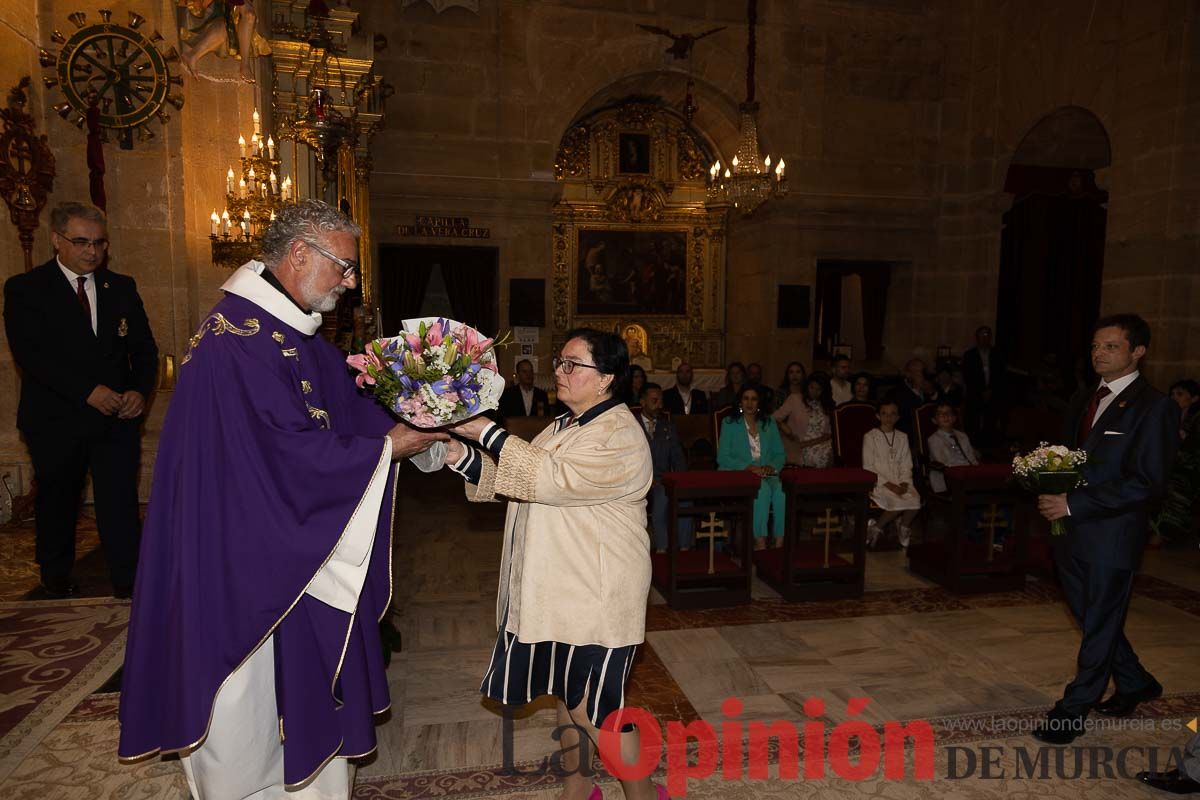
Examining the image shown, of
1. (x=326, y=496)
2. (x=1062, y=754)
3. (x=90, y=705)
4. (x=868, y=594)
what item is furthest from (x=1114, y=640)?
(x=90, y=705)

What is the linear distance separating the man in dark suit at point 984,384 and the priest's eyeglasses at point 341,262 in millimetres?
11432

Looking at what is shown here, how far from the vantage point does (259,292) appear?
2521 mm

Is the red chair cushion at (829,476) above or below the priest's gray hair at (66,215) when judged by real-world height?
below

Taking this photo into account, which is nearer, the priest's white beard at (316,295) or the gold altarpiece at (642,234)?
the priest's white beard at (316,295)

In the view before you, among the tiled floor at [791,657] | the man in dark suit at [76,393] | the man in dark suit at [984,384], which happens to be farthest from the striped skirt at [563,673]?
the man in dark suit at [984,384]

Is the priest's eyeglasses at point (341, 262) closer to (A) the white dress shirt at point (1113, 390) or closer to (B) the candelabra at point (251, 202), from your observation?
(B) the candelabra at point (251, 202)

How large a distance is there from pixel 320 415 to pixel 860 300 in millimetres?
14480

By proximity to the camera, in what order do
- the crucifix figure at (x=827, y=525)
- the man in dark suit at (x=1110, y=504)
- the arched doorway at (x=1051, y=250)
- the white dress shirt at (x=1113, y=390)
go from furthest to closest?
the arched doorway at (x=1051, y=250) < the crucifix figure at (x=827, y=525) < the white dress shirt at (x=1113, y=390) < the man in dark suit at (x=1110, y=504)

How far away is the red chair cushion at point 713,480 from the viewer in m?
5.56

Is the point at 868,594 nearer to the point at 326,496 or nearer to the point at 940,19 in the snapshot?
the point at 326,496

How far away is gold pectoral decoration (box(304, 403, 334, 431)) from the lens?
8.58 ft

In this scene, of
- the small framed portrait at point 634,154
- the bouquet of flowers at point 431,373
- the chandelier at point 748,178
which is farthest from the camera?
the small framed portrait at point 634,154

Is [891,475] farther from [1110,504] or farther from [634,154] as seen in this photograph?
[634,154]

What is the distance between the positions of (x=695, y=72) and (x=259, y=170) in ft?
34.1
